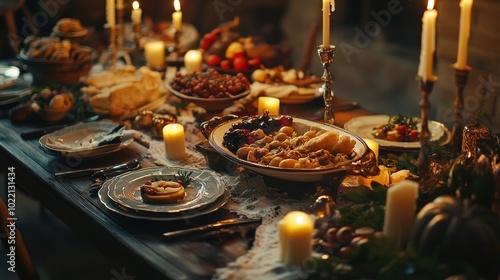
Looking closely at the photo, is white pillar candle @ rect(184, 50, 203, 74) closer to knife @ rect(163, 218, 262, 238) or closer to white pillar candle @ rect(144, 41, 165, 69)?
white pillar candle @ rect(144, 41, 165, 69)

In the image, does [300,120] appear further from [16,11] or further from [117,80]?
[16,11]

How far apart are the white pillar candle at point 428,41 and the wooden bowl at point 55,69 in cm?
152

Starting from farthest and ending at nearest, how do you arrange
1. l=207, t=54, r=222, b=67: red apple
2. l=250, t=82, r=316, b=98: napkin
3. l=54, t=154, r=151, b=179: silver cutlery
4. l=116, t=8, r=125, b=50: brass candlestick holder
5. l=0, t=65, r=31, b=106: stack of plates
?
l=116, t=8, r=125, b=50: brass candlestick holder, l=207, t=54, r=222, b=67: red apple, l=0, t=65, r=31, b=106: stack of plates, l=250, t=82, r=316, b=98: napkin, l=54, t=154, r=151, b=179: silver cutlery

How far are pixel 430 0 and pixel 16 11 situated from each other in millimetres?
4002

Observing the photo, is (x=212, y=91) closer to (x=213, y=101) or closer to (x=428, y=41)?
(x=213, y=101)

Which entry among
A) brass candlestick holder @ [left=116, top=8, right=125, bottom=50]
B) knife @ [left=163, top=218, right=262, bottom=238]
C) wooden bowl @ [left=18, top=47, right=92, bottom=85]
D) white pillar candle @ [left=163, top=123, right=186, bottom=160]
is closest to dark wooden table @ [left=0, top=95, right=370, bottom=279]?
knife @ [left=163, top=218, right=262, bottom=238]

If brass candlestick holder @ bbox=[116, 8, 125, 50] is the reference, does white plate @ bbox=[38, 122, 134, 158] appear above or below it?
below

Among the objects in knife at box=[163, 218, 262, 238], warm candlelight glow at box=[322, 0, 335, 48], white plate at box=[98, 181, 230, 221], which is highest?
warm candlelight glow at box=[322, 0, 335, 48]

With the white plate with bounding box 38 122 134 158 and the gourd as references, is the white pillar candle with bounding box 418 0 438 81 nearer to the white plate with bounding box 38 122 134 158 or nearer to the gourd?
the gourd

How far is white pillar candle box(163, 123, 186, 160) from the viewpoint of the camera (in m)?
2.01

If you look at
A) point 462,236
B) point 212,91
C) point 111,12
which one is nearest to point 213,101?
point 212,91

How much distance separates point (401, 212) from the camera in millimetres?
1353

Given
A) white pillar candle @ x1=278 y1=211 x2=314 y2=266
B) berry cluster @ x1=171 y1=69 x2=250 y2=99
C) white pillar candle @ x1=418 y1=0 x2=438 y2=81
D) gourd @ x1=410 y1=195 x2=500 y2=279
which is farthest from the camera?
berry cluster @ x1=171 y1=69 x2=250 y2=99

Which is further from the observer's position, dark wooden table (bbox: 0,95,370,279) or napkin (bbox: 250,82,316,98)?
napkin (bbox: 250,82,316,98)
